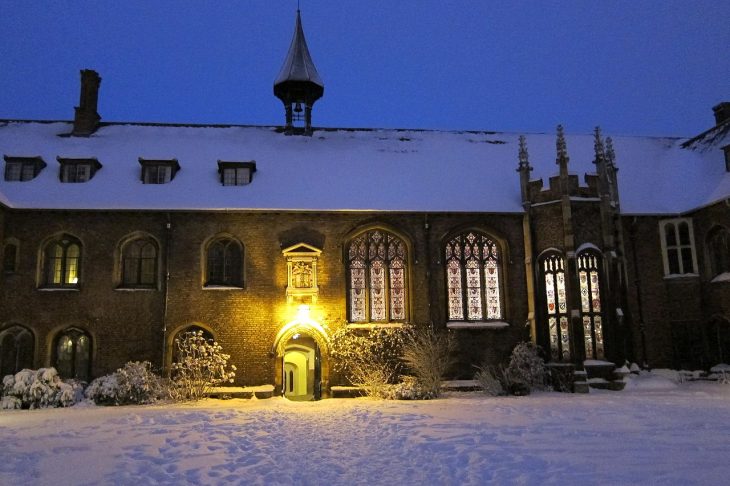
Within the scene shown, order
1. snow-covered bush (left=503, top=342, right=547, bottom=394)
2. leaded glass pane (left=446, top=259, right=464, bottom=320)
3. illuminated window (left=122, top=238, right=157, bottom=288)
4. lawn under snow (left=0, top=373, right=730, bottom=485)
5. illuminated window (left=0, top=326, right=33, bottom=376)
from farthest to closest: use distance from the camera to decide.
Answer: leaded glass pane (left=446, top=259, right=464, bottom=320) < illuminated window (left=122, top=238, right=157, bottom=288) < illuminated window (left=0, top=326, right=33, bottom=376) < snow-covered bush (left=503, top=342, right=547, bottom=394) < lawn under snow (left=0, top=373, right=730, bottom=485)

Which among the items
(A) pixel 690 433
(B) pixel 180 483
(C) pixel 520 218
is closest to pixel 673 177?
(C) pixel 520 218

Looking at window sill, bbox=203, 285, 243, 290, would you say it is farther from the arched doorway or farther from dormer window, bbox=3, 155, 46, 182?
dormer window, bbox=3, 155, 46, 182

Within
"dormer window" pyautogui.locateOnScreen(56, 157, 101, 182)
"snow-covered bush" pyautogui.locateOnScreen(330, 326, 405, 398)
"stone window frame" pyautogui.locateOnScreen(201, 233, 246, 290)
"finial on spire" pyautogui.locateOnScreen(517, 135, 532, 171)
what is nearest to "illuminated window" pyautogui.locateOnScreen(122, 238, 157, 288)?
"stone window frame" pyautogui.locateOnScreen(201, 233, 246, 290)

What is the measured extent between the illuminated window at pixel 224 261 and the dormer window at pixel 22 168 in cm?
808

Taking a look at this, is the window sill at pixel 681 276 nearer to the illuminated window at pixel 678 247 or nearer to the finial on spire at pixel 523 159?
the illuminated window at pixel 678 247

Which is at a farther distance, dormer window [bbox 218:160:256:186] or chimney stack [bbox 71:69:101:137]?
chimney stack [bbox 71:69:101:137]

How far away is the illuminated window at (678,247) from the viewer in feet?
76.8

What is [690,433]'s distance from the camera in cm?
1161

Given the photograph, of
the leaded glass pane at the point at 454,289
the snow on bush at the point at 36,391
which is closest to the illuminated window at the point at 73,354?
the snow on bush at the point at 36,391

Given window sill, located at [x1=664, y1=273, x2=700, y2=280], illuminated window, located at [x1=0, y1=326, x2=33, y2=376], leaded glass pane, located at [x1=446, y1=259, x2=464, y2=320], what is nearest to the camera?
illuminated window, located at [x1=0, y1=326, x2=33, y2=376]

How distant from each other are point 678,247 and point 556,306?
6407 mm

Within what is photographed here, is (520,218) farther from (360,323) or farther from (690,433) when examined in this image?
(690,433)

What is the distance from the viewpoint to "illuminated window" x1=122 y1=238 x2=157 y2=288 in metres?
22.0

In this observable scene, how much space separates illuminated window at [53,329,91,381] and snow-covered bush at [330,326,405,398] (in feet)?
29.6
